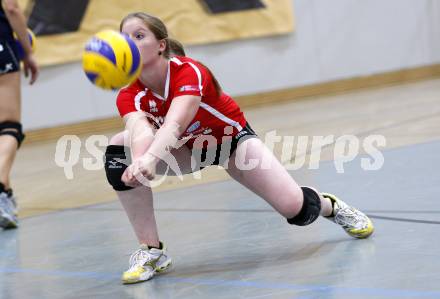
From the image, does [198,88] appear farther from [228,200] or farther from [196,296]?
[228,200]

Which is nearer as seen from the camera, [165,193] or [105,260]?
[105,260]

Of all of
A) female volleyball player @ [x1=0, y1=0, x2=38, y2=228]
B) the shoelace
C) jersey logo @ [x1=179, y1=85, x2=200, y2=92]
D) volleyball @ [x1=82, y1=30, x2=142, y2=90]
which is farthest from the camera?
female volleyball player @ [x1=0, y1=0, x2=38, y2=228]

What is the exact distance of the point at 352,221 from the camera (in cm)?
347

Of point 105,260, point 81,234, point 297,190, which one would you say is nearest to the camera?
point 297,190

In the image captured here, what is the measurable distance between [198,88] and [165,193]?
2.22m

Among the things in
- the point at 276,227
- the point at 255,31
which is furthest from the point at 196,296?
the point at 255,31

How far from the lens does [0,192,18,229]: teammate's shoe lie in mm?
4660

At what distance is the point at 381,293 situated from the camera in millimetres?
2584

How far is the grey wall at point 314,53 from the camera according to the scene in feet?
33.4

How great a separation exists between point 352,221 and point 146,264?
923 millimetres

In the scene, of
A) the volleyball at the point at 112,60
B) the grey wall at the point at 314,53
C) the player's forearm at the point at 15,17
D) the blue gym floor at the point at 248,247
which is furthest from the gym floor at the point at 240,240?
the grey wall at the point at 314,53

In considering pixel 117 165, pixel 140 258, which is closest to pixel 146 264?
pixel 140 258

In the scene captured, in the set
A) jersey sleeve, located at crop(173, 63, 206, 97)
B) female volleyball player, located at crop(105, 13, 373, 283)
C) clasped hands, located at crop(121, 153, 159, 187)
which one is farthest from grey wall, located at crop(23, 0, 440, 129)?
clasped hands, located at crop(121, 153, 159, 187)

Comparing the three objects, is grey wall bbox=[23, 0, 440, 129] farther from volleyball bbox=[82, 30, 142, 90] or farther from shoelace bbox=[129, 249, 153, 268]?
volleyball bbox=[82, 30, 142, 90]
